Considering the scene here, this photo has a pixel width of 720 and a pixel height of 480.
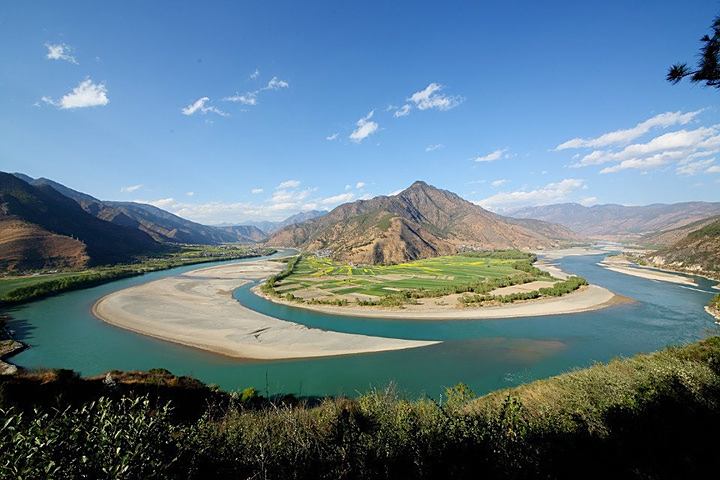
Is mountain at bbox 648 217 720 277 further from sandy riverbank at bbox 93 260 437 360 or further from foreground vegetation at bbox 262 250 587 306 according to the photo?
sandy riverbank at bbox 93 260 437 360

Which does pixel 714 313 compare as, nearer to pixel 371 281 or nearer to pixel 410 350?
pixel 410 350

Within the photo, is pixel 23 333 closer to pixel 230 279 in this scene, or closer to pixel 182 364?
pixel 182 364

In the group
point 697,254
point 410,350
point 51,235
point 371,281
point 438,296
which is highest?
point 51,235

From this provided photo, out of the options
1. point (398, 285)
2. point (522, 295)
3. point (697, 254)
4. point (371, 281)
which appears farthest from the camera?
point (697, 254)

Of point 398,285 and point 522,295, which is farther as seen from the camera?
point 398,285

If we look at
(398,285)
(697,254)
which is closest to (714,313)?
(398,285)

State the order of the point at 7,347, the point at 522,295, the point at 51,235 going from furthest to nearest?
the point at 51,235 → the point at 522,295 → the point at 7,347

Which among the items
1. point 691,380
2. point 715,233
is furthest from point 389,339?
point 715,233
